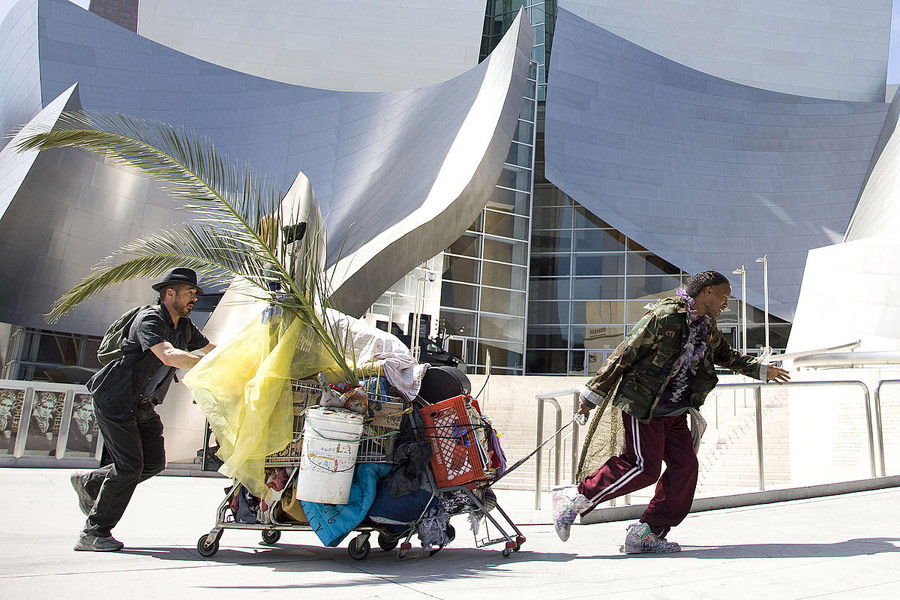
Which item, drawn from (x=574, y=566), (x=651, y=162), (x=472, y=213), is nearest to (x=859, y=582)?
(x=574, y=566)

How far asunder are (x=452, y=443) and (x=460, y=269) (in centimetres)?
1967

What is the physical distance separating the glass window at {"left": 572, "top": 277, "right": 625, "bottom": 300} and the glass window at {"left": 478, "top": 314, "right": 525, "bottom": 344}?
221 cm

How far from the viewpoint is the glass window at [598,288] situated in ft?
78.2

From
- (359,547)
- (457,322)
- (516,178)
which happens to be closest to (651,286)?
(516,178)

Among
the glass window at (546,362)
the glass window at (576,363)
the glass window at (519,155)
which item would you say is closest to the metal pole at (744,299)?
the glass window at (576,363)

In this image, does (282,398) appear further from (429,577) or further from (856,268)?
(856,268)

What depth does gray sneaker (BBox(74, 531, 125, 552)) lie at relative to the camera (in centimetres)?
330

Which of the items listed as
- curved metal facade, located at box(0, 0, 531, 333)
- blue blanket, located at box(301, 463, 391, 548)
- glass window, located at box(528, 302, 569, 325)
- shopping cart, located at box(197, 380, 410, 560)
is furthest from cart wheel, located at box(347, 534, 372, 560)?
glass window, located at box(528, 302, 569, 325)

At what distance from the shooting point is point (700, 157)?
24.4 meters

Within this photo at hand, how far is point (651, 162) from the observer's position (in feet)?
79.6

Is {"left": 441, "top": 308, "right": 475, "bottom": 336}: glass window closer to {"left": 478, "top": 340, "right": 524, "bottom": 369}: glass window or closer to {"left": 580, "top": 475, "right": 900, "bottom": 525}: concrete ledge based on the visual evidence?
{"left": 478, "top": 340, "right": 524, "bottom": 369}: glass window

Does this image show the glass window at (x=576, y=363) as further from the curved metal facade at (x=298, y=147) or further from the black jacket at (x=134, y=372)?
the black jacket at (x=134, y=372)

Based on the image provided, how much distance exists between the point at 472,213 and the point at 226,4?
1973 cm

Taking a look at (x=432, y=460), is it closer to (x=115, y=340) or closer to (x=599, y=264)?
(x=115, y=340)
